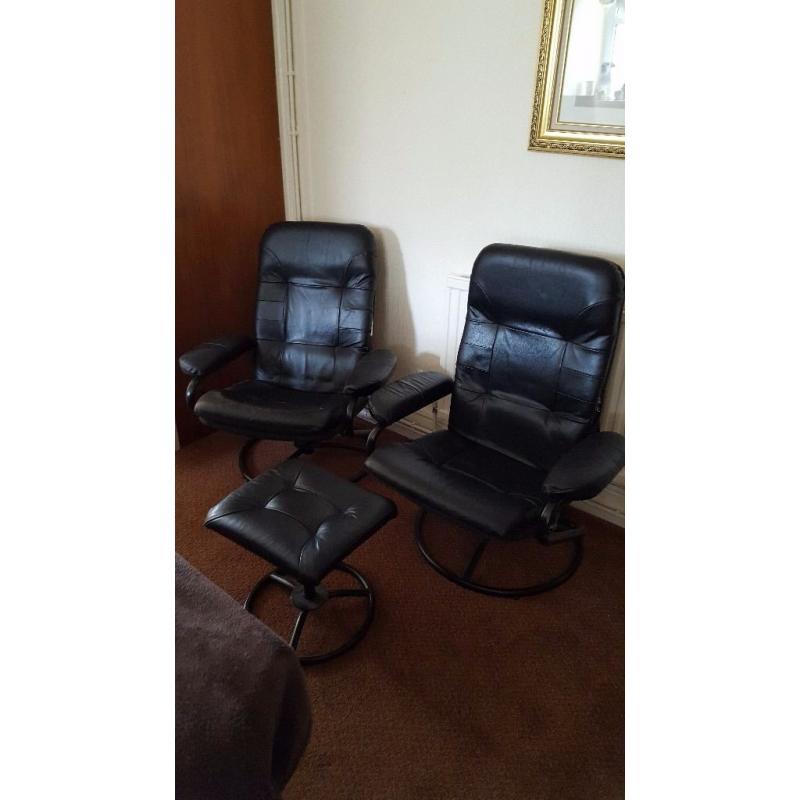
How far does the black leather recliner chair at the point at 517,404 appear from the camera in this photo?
1.67 metres

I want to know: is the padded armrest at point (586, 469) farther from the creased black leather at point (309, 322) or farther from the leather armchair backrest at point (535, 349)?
the creased black leather at point (309, 322)

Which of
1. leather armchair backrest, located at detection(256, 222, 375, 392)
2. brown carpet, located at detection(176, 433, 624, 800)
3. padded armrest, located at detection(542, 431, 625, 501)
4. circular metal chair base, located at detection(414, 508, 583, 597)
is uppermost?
leather armchair backrest, located at detection(256, 222, 375, 392)

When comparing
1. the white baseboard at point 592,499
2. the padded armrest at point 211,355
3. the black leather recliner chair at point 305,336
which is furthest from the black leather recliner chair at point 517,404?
the padded armrest at point 211,355

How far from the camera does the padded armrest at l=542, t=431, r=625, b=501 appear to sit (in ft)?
4.92

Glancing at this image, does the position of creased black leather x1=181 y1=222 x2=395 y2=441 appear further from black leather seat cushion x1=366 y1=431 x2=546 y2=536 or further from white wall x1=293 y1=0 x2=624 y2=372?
black leather seat cushion x1=366 y1=431 x2=546 y2=536

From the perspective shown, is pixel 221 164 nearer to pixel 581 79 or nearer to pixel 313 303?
pixel 313 303

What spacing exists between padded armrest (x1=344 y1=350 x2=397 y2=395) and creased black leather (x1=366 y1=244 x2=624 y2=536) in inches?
4.8

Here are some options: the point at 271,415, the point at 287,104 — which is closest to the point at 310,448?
the point at 271,415

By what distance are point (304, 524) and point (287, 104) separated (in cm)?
205

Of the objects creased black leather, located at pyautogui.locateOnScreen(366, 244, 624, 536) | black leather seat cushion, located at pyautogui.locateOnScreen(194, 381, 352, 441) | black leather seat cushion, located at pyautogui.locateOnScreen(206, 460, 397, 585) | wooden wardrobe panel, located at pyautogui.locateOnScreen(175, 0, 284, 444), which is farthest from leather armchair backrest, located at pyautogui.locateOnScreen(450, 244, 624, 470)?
wooden wardrobe panel, located at pyautogui.locateOnScreen(175, 0, 284, 444)
